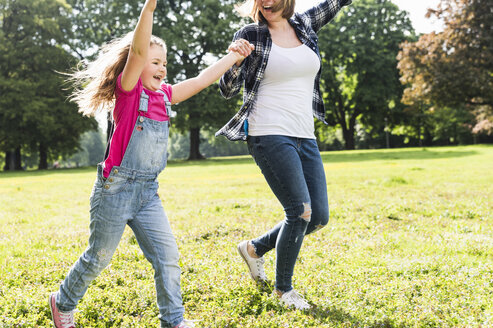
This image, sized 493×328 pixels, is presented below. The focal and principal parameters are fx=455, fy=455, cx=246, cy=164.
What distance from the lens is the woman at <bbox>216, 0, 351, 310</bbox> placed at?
370 cm

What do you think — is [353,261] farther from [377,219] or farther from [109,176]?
[109,176]

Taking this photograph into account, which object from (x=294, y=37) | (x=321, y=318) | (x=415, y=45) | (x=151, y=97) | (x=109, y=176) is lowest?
(x=321, y=318)

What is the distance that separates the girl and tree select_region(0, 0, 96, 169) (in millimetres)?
32575

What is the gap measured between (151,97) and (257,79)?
96cm

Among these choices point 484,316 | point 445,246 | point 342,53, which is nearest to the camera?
point 484,316

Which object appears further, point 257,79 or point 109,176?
point 257,79

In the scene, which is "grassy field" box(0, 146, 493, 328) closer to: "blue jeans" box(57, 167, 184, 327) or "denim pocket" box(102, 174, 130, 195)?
"blue jeans" box(57, 167, 184, 327)

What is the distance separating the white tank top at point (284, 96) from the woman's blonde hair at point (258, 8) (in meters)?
0.35

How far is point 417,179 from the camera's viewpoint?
1423cm

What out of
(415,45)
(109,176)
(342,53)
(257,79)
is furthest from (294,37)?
(342,53)

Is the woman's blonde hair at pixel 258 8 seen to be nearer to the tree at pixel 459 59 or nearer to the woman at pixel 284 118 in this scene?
the woman at pixel 284 118

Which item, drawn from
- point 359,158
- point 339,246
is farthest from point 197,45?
point 339,246

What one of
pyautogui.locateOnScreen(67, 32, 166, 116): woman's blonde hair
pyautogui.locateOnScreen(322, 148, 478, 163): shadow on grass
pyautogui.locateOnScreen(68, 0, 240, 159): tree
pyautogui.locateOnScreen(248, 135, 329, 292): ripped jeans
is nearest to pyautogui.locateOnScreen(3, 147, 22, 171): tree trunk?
pyautogui.locateOnScreen(68, 0, 240, 159): tree

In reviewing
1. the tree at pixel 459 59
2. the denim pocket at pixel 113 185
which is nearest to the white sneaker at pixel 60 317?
the denim pocket at pixel 113 185
